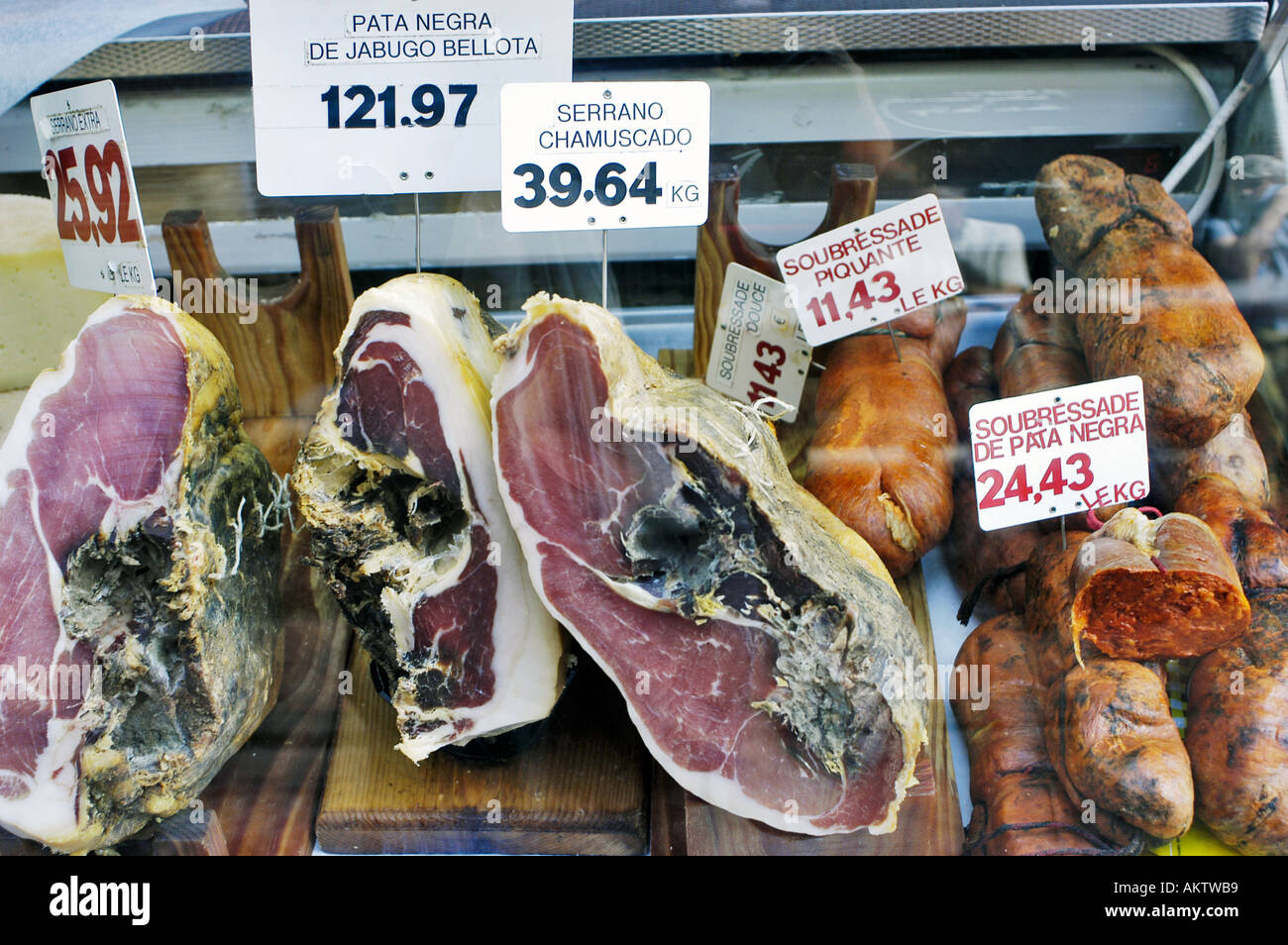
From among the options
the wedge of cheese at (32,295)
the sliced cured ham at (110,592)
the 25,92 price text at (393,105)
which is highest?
the 25,92 price text at (393,105)

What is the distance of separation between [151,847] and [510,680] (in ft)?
1.93

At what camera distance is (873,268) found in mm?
1943

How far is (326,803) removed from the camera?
5.53 ft

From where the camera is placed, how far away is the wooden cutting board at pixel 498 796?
5.47ft

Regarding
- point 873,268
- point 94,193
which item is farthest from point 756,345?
point 94,193

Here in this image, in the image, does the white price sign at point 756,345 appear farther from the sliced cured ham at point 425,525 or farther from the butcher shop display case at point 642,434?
the sliced cured ham at point 425,525

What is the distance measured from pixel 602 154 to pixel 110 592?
910 mm

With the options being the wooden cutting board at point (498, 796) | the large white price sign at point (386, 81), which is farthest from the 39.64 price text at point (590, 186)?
the wooden cutting board at point (498, 796)

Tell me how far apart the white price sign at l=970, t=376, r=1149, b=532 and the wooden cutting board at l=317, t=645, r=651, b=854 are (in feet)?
2.32

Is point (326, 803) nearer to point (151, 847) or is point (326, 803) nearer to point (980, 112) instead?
point (151, 847)

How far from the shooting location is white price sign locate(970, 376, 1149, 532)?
1.71 m

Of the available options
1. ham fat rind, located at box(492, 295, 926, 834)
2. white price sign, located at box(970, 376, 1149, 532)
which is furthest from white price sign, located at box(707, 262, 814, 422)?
ham fat rind, located at box(492, 295, 926, 834)

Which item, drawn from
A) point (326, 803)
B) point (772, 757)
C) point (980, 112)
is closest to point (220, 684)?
point (326, 803)

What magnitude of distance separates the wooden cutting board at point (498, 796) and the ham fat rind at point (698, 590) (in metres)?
0.20
